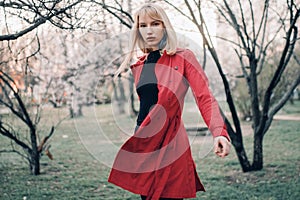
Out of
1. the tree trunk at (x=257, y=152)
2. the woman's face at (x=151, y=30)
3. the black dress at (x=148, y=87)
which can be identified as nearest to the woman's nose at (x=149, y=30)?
the woman's face at (x=151, y=30)

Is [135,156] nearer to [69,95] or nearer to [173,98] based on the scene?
[173,98]

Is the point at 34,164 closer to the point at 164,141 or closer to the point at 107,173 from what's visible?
the point at 107,173

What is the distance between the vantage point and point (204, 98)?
6.95 ft

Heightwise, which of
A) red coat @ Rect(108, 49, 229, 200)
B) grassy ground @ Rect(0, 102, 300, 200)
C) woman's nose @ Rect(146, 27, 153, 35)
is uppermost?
woman's nose @ Rect(146, 27, 153, 35)

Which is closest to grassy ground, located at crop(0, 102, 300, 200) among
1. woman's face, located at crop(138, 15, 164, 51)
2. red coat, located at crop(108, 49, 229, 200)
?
red coat, located at crop(108, 49, 229, 200)

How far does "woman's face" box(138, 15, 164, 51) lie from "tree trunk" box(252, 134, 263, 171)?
3651mm

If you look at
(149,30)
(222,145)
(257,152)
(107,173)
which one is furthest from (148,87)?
(107,173)

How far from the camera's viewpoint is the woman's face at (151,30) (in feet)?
7.63

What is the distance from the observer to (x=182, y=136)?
2254 mm

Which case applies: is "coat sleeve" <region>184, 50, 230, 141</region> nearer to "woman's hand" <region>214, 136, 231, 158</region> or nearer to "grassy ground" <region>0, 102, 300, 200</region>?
"woman's hand" <region>214, 136, 231, 158</region>

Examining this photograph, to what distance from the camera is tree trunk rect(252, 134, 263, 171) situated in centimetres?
564

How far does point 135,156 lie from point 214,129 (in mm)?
483

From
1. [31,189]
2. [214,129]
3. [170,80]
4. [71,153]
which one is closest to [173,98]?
[170,80]

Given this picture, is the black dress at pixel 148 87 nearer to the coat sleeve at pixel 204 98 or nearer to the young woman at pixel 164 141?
the young woman at pixel 164 141
